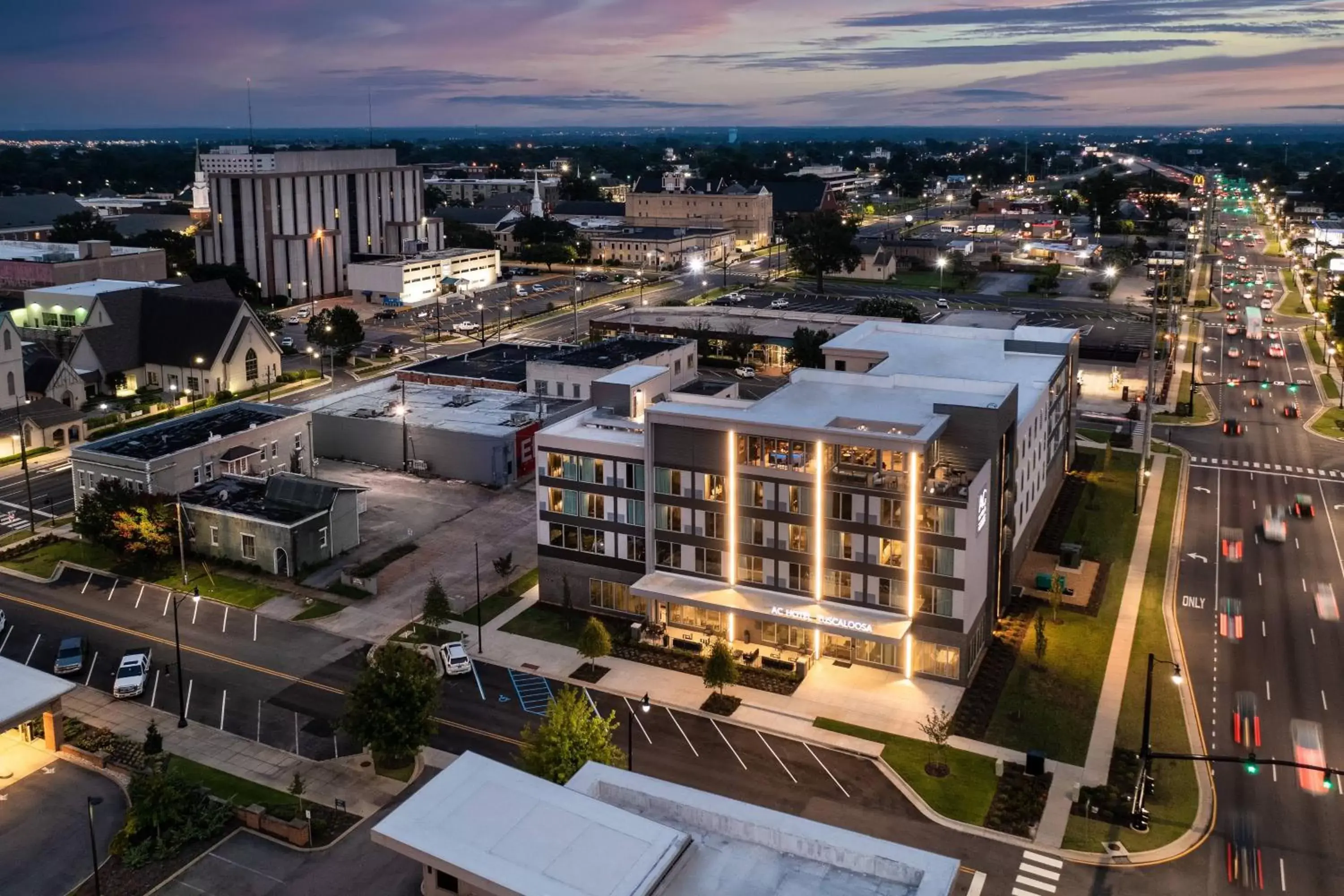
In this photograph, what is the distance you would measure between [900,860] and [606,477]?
34267 mm

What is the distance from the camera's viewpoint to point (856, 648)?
2270 inches

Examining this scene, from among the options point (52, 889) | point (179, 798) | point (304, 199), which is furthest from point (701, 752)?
point (304, 199)

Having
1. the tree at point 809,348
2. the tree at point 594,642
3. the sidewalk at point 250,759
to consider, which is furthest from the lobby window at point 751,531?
the tree at point 809,348

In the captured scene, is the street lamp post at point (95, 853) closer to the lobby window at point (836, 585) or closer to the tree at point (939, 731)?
the tree at point (939, 731)

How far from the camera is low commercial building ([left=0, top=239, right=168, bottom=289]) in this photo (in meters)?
149

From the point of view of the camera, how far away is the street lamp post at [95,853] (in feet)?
124

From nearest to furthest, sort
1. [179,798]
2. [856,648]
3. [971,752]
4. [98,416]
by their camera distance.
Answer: [179,798] < [971,752] < [856,648] < [98,416]

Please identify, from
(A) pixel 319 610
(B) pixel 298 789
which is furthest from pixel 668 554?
(B) pixel 298 789

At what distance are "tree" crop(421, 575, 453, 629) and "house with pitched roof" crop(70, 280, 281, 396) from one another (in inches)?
2712

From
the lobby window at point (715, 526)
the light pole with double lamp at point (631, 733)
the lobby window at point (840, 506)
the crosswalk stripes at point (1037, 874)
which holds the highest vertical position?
the lobby window at point (840, 506)

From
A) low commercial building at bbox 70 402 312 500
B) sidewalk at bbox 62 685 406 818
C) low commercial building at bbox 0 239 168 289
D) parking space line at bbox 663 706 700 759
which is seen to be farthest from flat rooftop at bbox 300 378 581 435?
low commercial building at bbox 0 239 168 289

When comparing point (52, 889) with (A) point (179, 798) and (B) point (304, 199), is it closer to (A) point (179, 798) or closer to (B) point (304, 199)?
(A) point (179, 798)

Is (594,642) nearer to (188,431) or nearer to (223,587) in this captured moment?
(223,587)

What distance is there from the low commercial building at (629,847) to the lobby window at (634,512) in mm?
26965
